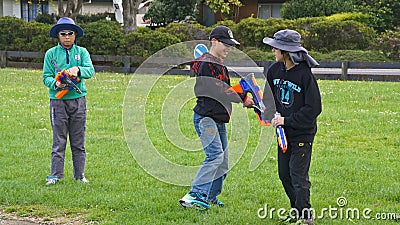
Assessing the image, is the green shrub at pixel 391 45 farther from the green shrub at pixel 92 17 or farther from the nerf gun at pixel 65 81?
the nerf gun at pixel 65 81

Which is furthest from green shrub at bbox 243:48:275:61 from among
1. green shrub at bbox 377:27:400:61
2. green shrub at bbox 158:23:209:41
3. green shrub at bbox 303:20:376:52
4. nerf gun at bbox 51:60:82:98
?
nerf gun at bbox 51:60:82:98

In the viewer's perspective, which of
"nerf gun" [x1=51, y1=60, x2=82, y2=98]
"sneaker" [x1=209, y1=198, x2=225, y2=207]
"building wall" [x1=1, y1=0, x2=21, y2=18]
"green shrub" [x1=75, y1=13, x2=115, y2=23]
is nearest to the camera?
"sneaker" [x1=209, y1=198, x2=225, y2=207]

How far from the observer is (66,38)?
6773 mm

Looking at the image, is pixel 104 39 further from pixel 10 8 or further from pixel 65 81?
pixel 10 8

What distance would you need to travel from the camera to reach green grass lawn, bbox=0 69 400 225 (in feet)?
19.5

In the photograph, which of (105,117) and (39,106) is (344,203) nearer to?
(105,117)

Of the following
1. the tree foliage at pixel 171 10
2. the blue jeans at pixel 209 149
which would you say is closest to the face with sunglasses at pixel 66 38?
the blue jeans at pixel 209 149

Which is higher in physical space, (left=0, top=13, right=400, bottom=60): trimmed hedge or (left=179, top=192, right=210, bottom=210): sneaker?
(left=0, top=13, right=400, bottom=60): trimmed hedge

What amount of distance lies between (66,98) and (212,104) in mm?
1850

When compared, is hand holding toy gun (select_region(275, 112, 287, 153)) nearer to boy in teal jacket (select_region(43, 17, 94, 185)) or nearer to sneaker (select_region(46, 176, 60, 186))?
boy in teal jacket (select_region(43, 17, 94, 185))

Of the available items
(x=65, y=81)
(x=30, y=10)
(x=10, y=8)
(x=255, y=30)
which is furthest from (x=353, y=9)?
(x=65, y=81)

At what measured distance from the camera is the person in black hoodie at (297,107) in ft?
17.1

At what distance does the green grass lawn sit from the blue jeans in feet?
0.91

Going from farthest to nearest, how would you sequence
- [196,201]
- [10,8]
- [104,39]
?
[10,8]
[104,39]
[196,201]
